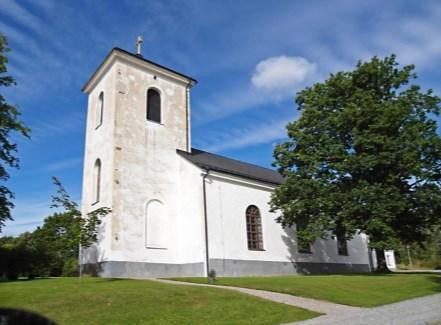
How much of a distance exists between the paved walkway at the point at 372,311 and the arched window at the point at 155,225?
28.8 ft

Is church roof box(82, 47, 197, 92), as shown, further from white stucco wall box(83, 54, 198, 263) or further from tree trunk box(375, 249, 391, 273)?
tree trunk box(375, 249, 391, 273)

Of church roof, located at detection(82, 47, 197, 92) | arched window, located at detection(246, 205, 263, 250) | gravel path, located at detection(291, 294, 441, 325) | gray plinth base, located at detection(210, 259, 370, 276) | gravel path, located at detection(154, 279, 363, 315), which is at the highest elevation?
church roof, located at detection(82, 47, 197, 92)

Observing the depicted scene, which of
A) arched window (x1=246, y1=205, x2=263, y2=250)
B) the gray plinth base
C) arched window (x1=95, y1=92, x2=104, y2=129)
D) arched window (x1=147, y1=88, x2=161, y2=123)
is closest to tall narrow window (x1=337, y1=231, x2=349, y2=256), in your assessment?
the gray plinth base

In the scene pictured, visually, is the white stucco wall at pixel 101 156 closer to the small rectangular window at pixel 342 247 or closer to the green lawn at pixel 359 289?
the green lawn at pixel 359 289

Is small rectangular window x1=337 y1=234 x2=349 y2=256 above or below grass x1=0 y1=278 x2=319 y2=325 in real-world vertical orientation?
above

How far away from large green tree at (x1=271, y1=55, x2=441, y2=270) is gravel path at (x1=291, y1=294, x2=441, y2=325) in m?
8.49

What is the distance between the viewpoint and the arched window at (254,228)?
24.9 meters

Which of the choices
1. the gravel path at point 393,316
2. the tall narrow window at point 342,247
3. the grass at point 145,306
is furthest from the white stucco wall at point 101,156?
the tall narrow window at point 342,247

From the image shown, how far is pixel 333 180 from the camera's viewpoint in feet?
76.2

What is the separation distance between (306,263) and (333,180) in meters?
7.60

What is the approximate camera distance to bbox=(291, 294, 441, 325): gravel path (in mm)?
9688

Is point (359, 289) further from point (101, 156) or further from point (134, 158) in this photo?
point (101, 156)

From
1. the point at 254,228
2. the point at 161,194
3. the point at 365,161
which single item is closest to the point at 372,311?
the point at 365,161

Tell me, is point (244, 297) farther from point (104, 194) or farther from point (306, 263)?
point (306, 263)
